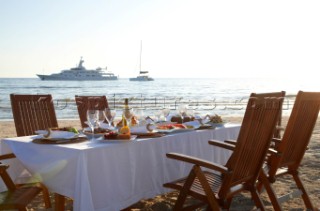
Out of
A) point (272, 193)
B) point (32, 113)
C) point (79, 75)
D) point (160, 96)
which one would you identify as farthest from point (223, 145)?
point (79, 75)

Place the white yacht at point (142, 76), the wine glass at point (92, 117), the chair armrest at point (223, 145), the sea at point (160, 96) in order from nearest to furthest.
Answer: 1. the wine glass at point (92, 117)
2. the chair armrest at point (223, 145)
3. the sea at point (160, 96)
4. the white yacht at point (142, 76)

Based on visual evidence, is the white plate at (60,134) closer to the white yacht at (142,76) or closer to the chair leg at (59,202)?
the chair leg at (59,202)

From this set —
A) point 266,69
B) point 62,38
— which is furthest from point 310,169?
point 266,69

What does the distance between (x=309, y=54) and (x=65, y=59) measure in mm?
42405

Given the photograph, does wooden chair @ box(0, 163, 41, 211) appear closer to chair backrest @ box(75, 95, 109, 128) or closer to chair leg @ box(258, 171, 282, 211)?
chair leg @ box(258, 171, 282, 211)

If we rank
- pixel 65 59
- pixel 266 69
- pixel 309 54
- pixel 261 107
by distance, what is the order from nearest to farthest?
pixel 261 107, pixel 309 54, pixel 65 59, pixel 266 69

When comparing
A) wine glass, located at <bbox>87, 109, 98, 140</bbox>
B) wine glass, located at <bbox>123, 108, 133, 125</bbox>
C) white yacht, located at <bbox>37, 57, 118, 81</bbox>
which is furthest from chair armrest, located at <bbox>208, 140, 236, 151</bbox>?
white yacht, located at <bbox>37, 57, 118, 81</bbox>

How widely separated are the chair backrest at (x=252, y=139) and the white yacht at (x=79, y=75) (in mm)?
66426

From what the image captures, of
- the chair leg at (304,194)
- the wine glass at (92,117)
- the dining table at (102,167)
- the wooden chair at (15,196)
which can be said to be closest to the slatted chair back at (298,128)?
the chair leg at (304,194)

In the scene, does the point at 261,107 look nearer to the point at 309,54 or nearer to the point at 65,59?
the point at 309,54

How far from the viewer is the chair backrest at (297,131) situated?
2930mm

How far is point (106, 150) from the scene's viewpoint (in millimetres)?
2365

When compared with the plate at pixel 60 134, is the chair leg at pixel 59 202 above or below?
below

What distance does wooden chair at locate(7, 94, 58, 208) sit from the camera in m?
3.48
